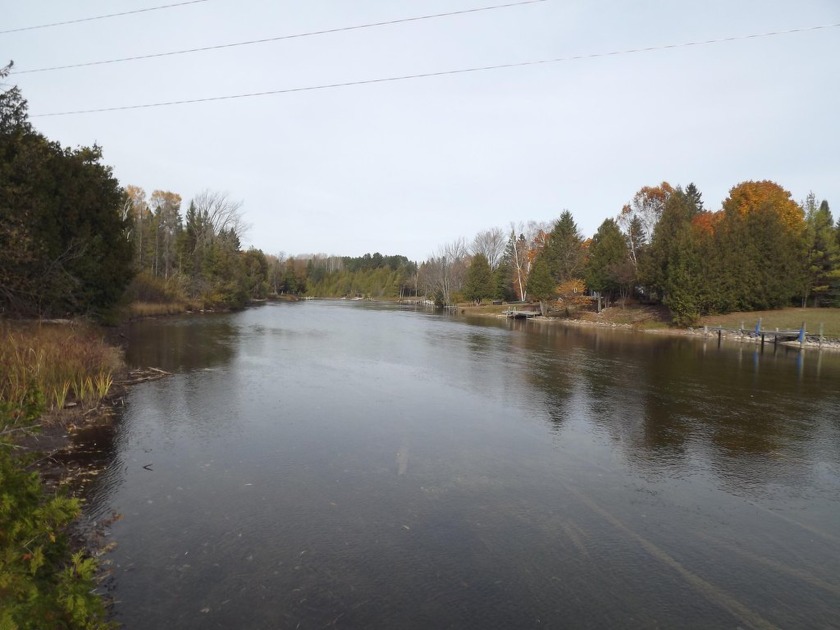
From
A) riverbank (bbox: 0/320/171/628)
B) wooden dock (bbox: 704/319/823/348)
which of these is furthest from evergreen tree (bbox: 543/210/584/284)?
riverbank (bbox: 0/320/171/628)

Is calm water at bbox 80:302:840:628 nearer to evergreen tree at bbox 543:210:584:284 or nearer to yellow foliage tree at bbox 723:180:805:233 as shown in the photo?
yellow foliage tree at bbox 723:180:805:233

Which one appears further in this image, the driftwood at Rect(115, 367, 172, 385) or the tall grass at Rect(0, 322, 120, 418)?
the driftwood at Rect(115, 367, 172, 385)

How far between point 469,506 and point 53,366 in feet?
33.8

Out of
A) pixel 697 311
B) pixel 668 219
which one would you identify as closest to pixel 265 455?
pixel 697 311

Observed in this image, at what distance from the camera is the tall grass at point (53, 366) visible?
10.2 metres

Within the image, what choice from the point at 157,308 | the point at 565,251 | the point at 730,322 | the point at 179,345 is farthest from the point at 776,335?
the point at 157,308

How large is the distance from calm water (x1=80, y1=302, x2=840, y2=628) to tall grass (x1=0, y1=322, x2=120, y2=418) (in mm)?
1172

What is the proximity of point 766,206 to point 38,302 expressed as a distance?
5284 centimetres

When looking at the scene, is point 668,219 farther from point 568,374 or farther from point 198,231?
point 198,231

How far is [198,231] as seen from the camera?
2512 inches

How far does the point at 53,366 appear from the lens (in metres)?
11.4

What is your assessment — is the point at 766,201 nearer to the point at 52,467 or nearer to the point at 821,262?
the point at 821,262

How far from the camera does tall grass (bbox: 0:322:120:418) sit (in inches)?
404

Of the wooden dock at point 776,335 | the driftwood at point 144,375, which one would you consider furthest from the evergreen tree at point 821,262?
the driftwood at point 144,375
